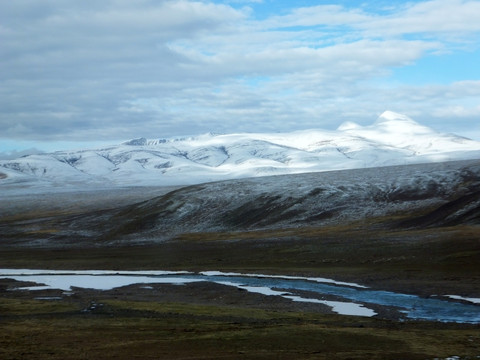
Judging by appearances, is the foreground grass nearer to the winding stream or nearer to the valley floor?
the valley floor

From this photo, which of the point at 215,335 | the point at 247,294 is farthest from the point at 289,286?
the point at 215,335

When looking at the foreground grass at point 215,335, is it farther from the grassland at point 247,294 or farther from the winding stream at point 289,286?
the winding stream at point 289,286

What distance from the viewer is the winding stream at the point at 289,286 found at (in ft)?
145

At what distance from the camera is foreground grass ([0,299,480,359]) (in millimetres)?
29547

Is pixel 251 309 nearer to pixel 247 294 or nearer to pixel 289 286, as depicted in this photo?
pixel 247 294

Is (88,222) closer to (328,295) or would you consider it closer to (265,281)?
(265,281)

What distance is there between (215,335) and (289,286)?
25.2m

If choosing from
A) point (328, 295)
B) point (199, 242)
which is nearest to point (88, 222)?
point (199, 242)

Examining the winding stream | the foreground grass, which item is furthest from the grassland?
the winding stream

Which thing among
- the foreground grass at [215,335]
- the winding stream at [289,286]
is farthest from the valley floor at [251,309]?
the winding stream at [289,286]

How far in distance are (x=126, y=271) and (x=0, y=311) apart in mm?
31158

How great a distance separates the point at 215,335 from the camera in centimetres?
3406

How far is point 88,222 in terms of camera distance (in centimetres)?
14662

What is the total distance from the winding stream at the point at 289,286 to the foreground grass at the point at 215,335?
206 inches
